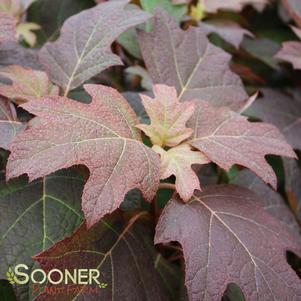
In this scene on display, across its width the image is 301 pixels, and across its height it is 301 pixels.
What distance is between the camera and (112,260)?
917 millimetres

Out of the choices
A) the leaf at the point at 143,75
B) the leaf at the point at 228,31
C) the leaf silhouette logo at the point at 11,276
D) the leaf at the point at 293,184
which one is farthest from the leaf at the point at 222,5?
the leaf silhouette logo at the point at 11,276

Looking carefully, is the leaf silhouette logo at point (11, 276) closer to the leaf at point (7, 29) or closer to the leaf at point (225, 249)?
the leaf at point (225, 249)

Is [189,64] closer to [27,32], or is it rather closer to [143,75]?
[143,75]

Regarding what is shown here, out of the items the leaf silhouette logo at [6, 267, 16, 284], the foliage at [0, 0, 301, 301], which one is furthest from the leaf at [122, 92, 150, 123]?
the leaf silhouette logo at [6, 267, 16, 284]

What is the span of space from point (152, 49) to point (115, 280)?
555mm

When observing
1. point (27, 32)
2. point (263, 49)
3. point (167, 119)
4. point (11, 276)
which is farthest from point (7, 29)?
point (263, 49)

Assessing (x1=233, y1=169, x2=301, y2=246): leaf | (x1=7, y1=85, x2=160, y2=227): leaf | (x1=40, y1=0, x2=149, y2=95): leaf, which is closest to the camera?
(x1=7, y1=85, x2=160, y2=227): leaf

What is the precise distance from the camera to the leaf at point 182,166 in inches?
34.4

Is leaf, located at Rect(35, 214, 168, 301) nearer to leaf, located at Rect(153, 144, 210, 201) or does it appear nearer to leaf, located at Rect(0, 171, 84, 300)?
leaf, located at Rect(0, 171, 84, 300)

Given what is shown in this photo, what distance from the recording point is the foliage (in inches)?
32.7

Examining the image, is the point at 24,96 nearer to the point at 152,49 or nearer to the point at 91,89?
the point at 91,89

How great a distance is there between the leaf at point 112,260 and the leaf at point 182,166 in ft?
0.54

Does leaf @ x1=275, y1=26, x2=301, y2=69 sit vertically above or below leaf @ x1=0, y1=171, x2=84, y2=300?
above

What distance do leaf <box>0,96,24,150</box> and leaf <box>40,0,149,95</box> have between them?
17cm
